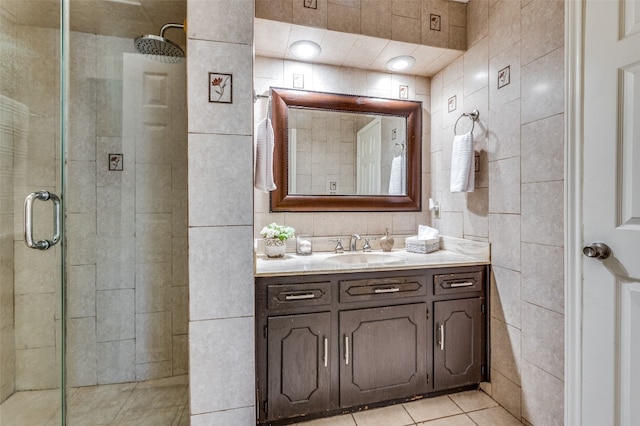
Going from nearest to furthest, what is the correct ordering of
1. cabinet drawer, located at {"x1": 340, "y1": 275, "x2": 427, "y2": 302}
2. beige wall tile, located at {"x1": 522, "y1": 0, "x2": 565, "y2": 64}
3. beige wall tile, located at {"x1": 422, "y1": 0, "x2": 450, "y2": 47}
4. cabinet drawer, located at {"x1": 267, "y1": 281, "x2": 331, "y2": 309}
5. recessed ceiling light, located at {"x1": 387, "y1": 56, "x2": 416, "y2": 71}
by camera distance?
beige wall tile, located at {"x1": 522, "y1": 0, "x2": 565, "y2": 64}
cabinet drawer, located at {"x1": 267, "y1": 281, "x2": 331, "y2": 309}
cabinet drawer, located at {"x1": 340, "y1": 275, "x2": 427, "y2": 302}
beige wall tile, located at {"x1": 422, "y1": 0, "x2": 450, "y2": 47}
recessed ceiling light, located at {"x1": 387, "y1": 56, "x2": 416, "y2": 71}

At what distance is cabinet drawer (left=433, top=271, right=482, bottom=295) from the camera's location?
1.68 m

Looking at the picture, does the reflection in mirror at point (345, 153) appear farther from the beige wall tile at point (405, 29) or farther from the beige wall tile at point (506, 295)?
the beige wall tile at point (506, 295)

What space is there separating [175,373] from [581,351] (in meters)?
2.07

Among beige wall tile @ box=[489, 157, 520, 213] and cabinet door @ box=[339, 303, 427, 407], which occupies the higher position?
beige wall tile @ box=[489, 157, 520, 213]

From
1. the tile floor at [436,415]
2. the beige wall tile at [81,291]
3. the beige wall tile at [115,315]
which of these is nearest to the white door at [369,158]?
the tile floor at [436,415]

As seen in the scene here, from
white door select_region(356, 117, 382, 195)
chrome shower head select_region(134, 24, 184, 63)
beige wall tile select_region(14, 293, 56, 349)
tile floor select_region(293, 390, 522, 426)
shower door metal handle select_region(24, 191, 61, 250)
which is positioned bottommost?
tile floor select_region(293, 390, 522, 426)

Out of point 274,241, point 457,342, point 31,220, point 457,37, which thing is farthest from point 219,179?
point 457,37

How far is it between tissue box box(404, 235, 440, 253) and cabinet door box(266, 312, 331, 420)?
32.9 inches

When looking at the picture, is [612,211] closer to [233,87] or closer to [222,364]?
[233,87]

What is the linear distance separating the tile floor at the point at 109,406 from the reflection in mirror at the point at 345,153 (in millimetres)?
1390

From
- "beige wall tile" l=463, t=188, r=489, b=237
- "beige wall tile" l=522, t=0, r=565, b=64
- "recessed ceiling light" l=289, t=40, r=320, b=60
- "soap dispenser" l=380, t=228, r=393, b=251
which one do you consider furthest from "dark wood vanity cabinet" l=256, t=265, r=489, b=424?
"recessed ceiling light" l=289, t=40, r=320, b=60

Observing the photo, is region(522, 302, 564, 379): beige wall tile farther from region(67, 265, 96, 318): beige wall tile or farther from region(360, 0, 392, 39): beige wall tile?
region(67, 265, 96, 318): beige wall tile

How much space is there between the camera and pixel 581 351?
1215mm

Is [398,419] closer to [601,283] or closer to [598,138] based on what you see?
[601,283]
